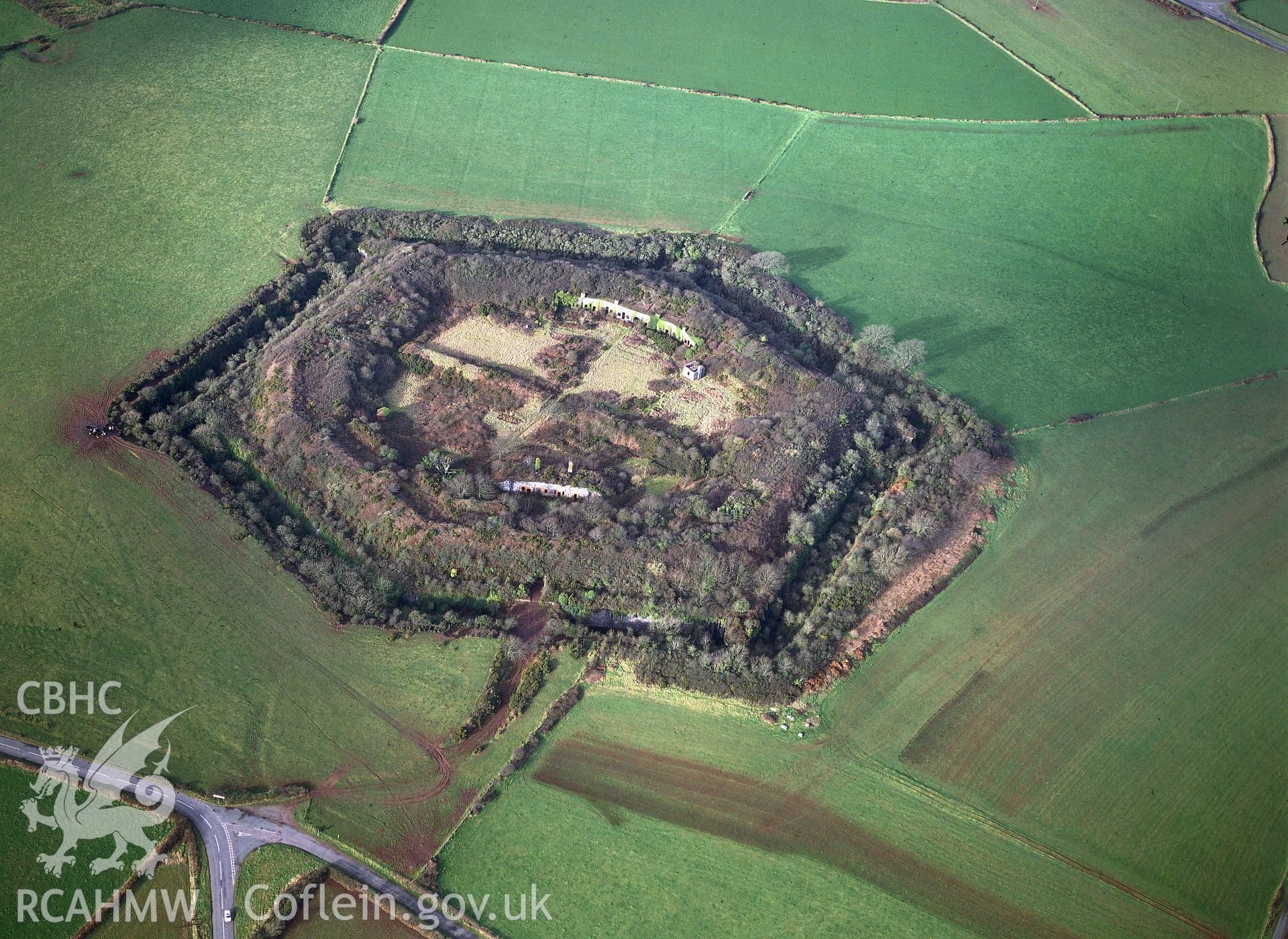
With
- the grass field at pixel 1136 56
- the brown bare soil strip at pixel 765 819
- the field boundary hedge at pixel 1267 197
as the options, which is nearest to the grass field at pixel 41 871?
the brown bare soil strip at pixel 765 819

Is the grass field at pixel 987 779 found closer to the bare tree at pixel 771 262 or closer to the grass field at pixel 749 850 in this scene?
the grass field at pixel 749 850

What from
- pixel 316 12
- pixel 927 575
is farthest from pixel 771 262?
pixel 316 12

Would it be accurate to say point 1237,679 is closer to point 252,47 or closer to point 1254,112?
point 1254,112

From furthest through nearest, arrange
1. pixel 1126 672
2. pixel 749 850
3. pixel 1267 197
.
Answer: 1. pixel 1267 197
2. pixel 1126 672
3. pixel 749 850

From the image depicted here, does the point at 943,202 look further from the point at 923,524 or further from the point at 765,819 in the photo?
the point at 765,819

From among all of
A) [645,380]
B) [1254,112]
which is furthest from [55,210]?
[1254,112]
